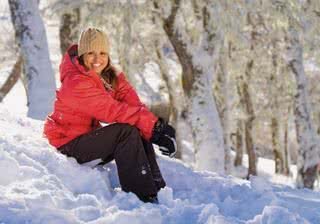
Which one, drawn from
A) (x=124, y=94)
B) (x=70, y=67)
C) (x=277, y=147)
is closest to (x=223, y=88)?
(x=277, y=147)

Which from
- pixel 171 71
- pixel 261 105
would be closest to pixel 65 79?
pixel 171 71

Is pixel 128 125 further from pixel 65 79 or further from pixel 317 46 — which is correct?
pixel 317 46

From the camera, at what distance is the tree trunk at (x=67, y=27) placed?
1322 centimetres

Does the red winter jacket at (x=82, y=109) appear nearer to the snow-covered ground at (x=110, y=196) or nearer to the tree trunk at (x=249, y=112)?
the snow-covered ground at (x=110, y=196)

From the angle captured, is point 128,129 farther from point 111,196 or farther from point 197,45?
point 197,45

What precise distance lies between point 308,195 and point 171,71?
48.4 feet

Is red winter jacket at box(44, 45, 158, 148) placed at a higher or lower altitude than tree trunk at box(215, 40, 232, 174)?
higher

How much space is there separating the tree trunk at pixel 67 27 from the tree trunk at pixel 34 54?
313 cm

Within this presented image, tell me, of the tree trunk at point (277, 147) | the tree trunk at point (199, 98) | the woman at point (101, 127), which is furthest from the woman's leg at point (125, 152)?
the tree trunk at point (277, 147)

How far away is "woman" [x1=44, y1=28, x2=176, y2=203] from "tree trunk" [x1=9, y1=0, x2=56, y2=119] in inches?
186

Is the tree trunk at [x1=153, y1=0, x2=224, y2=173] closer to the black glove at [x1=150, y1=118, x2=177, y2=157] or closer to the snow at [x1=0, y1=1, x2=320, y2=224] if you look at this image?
the snow at [x1=0, y1=1, x2=320, y2=224]

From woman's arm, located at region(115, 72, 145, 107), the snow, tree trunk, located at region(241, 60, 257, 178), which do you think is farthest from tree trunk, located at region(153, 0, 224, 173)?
tree trunk, located at region(241, 60, 257, 178)

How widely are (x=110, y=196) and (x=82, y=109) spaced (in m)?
0.76

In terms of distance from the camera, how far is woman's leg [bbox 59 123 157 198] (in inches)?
182
